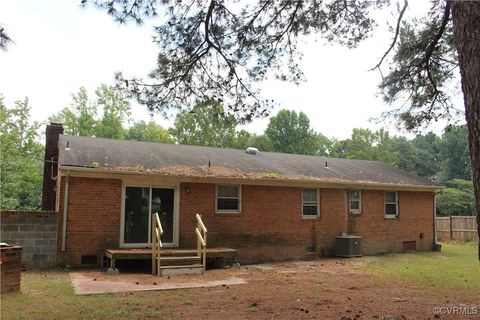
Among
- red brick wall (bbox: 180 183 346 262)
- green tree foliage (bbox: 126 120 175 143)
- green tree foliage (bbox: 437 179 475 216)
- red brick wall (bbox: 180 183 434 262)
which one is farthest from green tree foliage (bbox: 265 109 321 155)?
red brick wall (bbox: 180 183 346 262)

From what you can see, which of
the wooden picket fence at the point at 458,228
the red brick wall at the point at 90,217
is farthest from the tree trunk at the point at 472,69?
the wooden picket fence at the point at 458,228

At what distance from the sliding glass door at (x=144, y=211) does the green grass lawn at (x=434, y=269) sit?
21.1 ft

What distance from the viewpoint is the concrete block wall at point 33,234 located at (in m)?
11.9

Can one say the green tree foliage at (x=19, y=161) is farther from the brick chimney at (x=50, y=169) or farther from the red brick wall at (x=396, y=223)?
the red brick wall at (x=396, y=223)

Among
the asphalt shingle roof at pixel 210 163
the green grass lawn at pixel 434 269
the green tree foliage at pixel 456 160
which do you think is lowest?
the green grass lawn at pixel 434 269

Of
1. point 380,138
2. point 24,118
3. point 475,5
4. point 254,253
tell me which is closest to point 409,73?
point 475,5

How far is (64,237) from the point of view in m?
12.3

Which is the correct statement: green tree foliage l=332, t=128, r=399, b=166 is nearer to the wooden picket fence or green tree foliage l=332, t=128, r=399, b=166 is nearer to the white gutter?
the wooden picket fence

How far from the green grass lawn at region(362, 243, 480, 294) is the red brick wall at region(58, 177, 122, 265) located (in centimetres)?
793

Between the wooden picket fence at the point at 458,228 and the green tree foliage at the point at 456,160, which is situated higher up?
the green tree foliage at the point at 456,160

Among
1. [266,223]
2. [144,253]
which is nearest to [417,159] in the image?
[266,223]

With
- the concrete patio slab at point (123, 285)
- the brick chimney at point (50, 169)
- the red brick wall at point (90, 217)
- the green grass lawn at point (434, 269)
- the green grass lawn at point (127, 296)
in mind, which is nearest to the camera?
the green grass lawn at point (127, 296)

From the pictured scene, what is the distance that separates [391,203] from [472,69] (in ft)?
51.0

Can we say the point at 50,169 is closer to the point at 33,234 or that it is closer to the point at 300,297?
the point at 33,234
